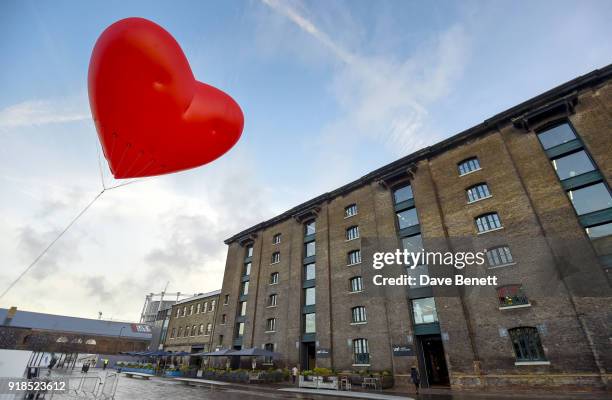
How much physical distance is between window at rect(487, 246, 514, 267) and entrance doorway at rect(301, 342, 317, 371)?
16.8 meters

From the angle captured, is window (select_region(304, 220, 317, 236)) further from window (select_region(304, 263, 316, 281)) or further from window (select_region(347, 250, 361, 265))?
window (select_region(347, 250, 361, 265))

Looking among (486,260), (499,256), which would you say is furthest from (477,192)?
(486,260)

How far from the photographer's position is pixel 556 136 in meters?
18.9

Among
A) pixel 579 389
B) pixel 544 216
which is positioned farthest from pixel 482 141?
pixel 579 389

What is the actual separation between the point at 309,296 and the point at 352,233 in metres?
7.60

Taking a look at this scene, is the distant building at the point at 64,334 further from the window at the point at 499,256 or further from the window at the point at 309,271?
the window at the point at 499,256

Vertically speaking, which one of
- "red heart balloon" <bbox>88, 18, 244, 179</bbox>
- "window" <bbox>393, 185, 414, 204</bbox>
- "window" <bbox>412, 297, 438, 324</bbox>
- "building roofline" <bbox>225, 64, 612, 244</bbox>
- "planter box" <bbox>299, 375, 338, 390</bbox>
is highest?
"building roofline" <bbox>225, 64, 612, 244</bbox>

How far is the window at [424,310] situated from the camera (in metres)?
19.8

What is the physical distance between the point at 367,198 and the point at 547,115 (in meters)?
14.1

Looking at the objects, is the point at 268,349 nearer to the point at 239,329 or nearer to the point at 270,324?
the point at 270,324

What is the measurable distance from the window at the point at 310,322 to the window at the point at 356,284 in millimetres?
4621

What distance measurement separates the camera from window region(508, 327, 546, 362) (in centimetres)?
1527

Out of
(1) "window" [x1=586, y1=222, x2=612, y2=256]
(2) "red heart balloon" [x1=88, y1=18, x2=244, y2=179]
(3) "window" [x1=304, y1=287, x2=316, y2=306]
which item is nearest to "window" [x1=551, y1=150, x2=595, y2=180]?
(1) "window" [x1=586, y1=222, x2=612, y2=256]

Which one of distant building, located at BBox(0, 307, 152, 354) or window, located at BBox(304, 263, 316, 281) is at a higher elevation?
window, located at BBox(304, 263, 316, 281)
